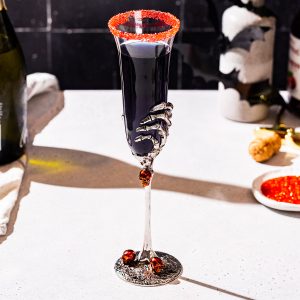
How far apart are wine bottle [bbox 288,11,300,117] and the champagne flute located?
1.86 feet

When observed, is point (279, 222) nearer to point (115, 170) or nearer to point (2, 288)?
point (115, 170)

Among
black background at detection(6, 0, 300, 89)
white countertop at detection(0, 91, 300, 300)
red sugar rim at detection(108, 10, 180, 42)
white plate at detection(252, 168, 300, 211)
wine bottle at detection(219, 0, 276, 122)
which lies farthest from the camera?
black background at detection(6, 0, 300, 89)

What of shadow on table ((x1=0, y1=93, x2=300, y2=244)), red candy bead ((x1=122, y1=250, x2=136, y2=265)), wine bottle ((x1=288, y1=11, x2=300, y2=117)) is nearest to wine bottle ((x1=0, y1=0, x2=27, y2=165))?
shadow on table ((x1=0, y1=93, x2=300, y2=244))

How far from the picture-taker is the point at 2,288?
115 centimetres

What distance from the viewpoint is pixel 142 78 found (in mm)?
1090

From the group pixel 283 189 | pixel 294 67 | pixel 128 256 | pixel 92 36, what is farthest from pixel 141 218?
pixel 92 36

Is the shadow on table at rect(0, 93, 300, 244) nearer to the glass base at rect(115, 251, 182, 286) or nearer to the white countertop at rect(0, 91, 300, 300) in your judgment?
the white countertop at rect(0, 91, 300, 300)

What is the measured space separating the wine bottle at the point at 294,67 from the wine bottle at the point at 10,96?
20.8 inches

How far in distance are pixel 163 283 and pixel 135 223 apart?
0.17 meters

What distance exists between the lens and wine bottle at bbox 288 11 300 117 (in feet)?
5.37

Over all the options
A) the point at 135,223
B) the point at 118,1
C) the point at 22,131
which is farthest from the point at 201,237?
the point at 118,1

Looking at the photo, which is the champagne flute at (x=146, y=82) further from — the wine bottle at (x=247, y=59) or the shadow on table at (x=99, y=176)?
the wine bottle at (x=247, y=59)

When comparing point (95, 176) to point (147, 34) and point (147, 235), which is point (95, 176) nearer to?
point (147, 235)

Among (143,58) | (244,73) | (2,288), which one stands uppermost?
(143,58)
